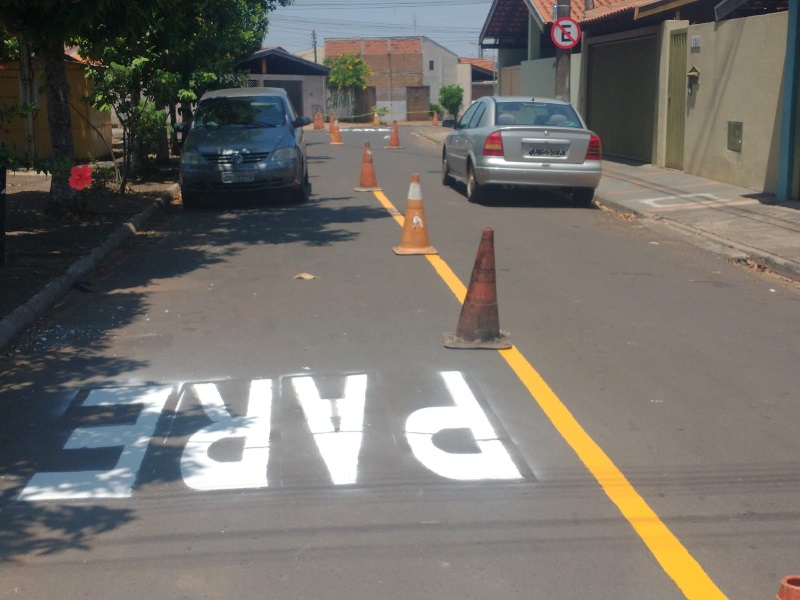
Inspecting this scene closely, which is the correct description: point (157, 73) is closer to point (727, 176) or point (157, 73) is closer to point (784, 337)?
point (727, 176)

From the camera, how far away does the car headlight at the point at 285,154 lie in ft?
49.4

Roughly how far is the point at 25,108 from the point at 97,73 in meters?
6.24

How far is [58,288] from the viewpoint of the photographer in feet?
30.2

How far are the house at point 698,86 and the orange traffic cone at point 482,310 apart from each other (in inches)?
349

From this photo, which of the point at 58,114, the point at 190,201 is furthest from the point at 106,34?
the point at 190,201

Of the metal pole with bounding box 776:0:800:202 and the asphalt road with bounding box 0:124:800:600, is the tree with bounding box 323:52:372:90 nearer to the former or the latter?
the metal pole with bounding box 776:0:800:202

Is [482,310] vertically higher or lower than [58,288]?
higher

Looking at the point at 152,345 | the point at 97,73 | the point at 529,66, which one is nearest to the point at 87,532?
the point at 152,345

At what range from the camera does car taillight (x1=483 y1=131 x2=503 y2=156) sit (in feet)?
48.1

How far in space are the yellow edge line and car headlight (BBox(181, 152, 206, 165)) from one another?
8.82m

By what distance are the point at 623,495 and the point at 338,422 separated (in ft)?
5.73

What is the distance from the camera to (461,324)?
7.45 m

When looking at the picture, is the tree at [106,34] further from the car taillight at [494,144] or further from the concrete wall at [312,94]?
the concrete wall at [312,94]

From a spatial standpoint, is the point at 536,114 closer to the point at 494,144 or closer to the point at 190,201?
the point at 494,144
